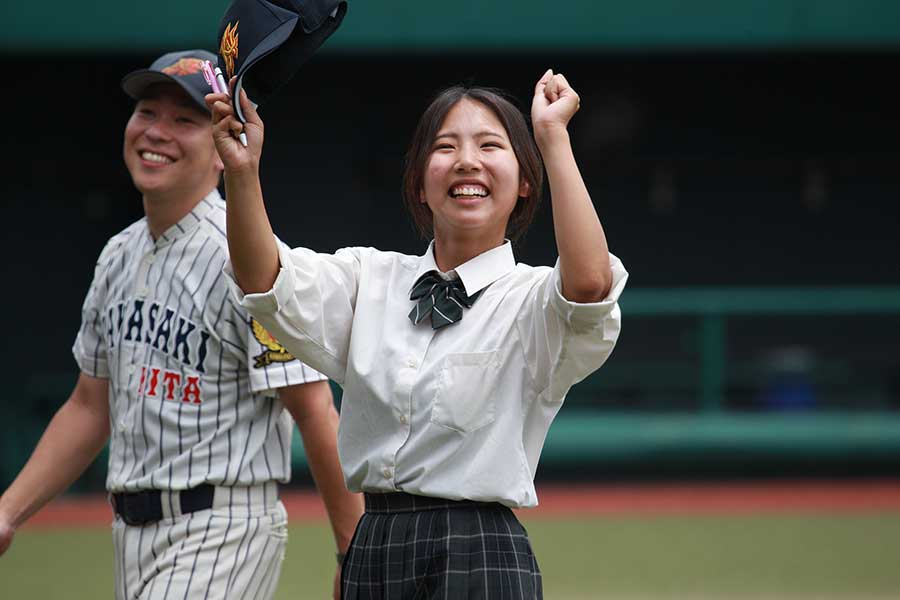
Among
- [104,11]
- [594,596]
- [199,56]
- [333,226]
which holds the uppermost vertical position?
[104,11]

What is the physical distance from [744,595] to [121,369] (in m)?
3.63

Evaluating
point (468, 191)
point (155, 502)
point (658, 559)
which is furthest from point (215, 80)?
point (658, 559)

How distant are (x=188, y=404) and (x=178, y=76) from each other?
794 millimetres

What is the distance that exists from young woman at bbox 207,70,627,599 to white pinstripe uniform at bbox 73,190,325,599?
1.77ft

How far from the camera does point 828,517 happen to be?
28.7ft

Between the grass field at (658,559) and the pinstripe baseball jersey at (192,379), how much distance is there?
9.64ft

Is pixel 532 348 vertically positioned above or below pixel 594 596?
above

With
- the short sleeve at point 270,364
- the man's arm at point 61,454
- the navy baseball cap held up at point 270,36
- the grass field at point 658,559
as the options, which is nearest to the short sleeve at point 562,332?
the navy baseball cap held up at point 270,36

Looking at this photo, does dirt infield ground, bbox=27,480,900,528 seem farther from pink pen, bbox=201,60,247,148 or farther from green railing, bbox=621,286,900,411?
pink pen, bbox=201,60,247,148

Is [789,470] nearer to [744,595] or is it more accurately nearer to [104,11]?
[744,595]

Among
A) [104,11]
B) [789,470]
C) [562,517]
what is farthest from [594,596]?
[104,11]

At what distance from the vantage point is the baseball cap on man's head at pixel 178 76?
127 inches

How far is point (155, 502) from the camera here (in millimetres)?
3086

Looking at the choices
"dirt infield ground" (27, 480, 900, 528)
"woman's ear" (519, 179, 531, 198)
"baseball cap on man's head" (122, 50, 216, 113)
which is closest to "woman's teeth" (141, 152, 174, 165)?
"baseball cap on man's head" (122, 50, 216, 113)
